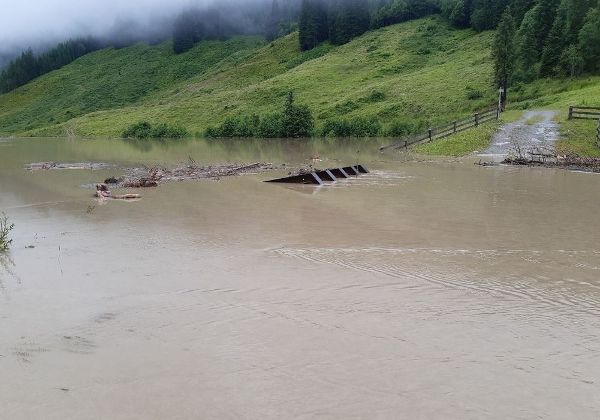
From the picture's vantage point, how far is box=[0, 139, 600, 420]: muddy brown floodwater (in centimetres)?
652

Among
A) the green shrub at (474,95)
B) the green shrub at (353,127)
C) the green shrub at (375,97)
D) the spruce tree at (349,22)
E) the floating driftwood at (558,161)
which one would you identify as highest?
the spruce tree at (349,22)

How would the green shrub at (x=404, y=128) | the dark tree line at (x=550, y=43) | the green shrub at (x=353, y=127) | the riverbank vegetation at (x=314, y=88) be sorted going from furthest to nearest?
the riverbank vegetation at (x=314, y=88) → the green shrub at (x=353, y=127) → the dark tree line at (x=550, y=43) → the green shrub at (x=404, y=128)

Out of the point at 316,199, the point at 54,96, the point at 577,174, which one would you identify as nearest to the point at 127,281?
the point at 316,199

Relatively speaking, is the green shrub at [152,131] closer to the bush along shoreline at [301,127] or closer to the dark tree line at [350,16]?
the bush along shoreline at [301,127]

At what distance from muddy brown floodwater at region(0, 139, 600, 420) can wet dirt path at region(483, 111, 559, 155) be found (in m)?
18.8

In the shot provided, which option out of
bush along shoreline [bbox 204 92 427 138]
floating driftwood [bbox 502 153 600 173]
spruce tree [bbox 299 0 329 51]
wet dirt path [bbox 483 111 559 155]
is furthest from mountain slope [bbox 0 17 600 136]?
floating driftwood [bbox 502 153 600 173]

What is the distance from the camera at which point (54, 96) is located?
540 ft

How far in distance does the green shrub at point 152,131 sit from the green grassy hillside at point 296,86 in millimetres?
2795

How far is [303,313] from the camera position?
9.20 m

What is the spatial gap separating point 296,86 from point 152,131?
2606cm

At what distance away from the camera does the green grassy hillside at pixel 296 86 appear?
7000 cm

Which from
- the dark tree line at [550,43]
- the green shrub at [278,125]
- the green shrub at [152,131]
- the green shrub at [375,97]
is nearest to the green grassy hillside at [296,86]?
the green shrub at [375,97]

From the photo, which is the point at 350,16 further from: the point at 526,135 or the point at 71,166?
the point at 71,166

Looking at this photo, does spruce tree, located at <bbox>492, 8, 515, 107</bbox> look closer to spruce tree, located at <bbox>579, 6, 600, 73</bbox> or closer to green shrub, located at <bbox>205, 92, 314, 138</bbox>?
spruce tree, located at <bbox>579, 6, 600, 73</bbox>
